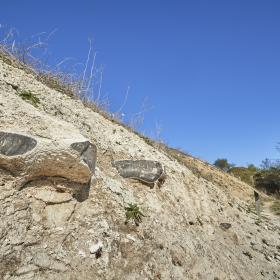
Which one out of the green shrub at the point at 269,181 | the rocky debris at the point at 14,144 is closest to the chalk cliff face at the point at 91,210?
the rocky debris at the point at 14,144

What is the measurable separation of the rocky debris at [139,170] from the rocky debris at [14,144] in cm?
277

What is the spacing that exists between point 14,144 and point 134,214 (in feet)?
8.42

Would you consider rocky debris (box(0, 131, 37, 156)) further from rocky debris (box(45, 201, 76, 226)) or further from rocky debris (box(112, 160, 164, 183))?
rocky debris (box(112, 160, 164, 183))

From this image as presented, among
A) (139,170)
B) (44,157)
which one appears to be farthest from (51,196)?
(139,170)

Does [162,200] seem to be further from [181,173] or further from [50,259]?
[50,259]

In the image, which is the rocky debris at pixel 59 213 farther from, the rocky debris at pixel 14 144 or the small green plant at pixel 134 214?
the small green plant at pixel 134 214

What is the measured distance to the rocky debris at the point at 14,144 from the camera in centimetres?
530

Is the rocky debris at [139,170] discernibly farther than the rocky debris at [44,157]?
Yes

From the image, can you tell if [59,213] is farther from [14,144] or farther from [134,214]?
[134,214]

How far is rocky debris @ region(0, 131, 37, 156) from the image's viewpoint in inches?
209

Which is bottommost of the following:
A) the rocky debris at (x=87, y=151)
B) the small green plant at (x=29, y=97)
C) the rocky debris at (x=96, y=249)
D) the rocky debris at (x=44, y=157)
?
Answer: the rocky debris at (x=96, y=249)

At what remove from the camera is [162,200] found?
26.7 feet

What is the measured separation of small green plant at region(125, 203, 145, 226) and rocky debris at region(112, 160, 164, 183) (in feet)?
3.45

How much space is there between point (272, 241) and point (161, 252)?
16.5 ft
